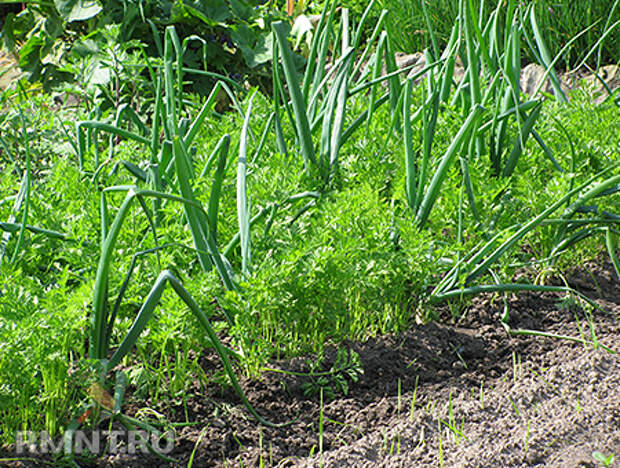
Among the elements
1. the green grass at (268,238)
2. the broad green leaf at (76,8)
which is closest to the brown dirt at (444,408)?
the green grass at (268,238)

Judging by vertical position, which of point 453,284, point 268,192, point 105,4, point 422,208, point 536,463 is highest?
point 105,4

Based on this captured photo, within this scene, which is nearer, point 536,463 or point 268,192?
point 536,463

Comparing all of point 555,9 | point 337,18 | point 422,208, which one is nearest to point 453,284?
point 422,208

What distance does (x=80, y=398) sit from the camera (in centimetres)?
152

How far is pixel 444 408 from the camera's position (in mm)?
1603

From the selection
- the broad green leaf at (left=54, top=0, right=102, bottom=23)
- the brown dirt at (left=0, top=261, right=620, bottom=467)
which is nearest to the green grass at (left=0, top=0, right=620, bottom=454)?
the brown dirt at (left=0, top=261, right=620, bottom=467)

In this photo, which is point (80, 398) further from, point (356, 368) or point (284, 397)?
point (356, 368)

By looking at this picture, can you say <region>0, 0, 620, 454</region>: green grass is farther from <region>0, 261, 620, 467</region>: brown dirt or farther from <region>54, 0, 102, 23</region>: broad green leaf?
<region>54, 0, 102, 23</region>: broad green leaf

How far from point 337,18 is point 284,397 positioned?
4556 millimetres

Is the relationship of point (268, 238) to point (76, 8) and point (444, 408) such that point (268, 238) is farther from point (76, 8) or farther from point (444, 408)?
point (76, 8)

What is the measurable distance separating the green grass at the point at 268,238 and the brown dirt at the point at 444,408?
102mm

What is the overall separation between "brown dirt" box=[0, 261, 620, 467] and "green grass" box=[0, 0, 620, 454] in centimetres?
10

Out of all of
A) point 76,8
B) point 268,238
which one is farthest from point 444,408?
point 76,8

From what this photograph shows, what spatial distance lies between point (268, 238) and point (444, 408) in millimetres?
604
